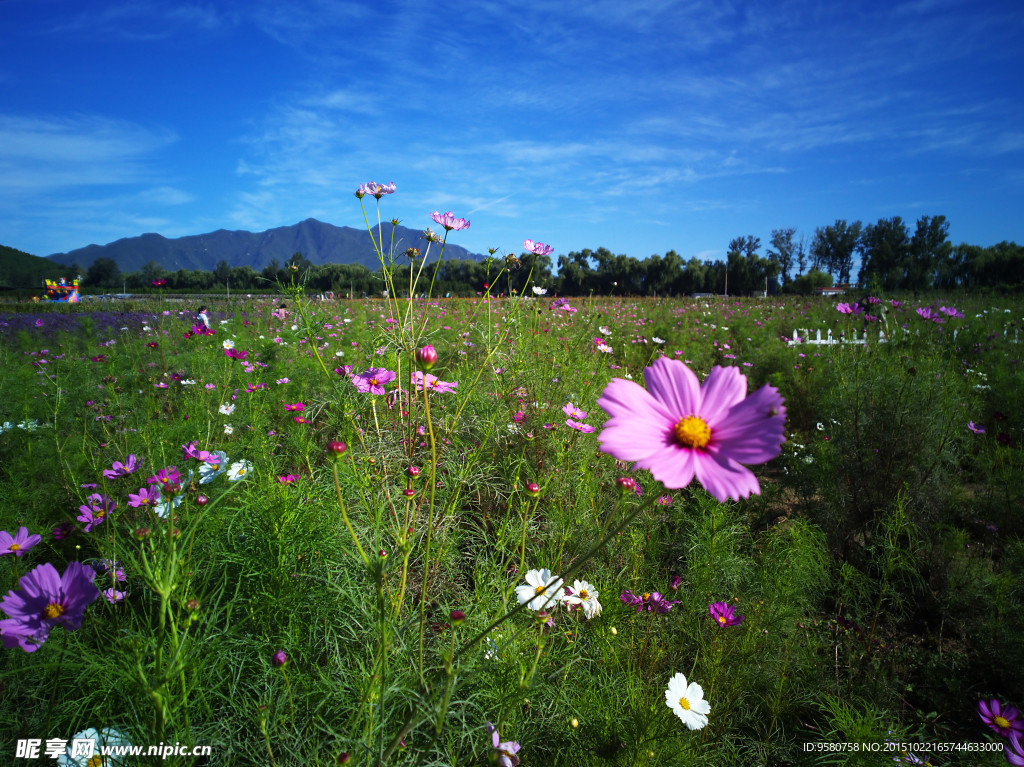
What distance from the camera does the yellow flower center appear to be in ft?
1.91

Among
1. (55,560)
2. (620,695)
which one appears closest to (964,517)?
(620,695)

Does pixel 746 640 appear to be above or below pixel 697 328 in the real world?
below

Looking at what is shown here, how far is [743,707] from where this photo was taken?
1248 mm

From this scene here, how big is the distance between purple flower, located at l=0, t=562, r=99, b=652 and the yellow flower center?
3.09 ft

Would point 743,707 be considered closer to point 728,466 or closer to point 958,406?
Answer: point 728,466

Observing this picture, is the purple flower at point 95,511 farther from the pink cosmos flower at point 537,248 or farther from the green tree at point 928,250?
the green tree at point 928,250

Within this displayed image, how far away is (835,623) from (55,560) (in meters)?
2.62

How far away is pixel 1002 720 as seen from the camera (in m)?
1.10

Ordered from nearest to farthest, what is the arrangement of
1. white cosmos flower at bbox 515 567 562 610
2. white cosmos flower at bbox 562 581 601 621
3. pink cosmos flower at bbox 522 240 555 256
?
white cosmos flower at bbox 515 567 562 610, white cosmos flower at bbox 562 581 601 621, pink cosmos flower at bbox 522 240 555 256

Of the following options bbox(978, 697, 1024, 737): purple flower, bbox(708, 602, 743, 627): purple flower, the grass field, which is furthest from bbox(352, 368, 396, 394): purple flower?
bbox(978, 697, 1024, 737): purple flower

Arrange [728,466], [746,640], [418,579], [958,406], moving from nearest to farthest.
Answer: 1. [728,466]
2. [746,640]
3. [418,579]
4. [958,406]

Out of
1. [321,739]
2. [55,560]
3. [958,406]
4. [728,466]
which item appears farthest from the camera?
[958,406]

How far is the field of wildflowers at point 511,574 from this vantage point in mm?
732

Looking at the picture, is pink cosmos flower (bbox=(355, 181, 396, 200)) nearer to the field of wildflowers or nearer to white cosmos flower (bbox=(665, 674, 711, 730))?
the field of wildflowers
